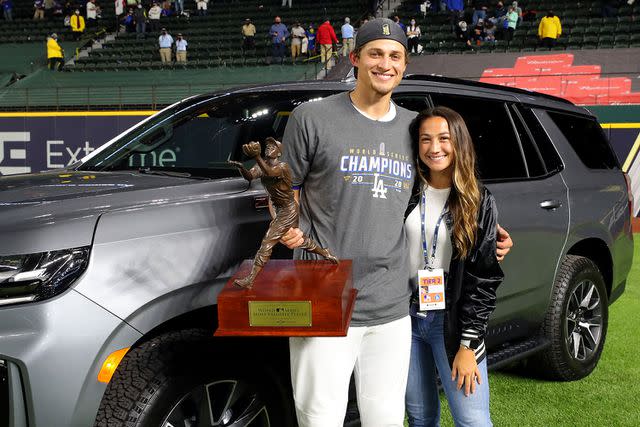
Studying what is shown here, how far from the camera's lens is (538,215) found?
12.2 feet

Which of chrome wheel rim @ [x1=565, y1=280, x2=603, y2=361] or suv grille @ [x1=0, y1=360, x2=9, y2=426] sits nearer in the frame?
suv grille @ [x1=0, y1=360, x2=9, y2=426]

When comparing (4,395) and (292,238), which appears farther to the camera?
(292,238)

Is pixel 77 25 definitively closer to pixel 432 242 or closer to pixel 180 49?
pixel 180 49

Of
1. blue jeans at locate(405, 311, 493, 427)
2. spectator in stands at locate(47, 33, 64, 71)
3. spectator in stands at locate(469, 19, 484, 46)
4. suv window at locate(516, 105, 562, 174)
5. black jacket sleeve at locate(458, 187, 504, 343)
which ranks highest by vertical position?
spectator in stands at locate(469, 19, 484, 46)

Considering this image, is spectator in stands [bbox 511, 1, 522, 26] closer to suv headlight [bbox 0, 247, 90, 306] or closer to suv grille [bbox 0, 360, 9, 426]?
suv headlight [bbox 0, 247, 90, 306]

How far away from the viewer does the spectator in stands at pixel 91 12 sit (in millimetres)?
24300

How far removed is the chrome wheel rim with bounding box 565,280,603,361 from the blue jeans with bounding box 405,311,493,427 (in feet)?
5.40

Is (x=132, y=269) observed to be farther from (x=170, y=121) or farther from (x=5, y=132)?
(x=5, y=132)

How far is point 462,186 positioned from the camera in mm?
2455

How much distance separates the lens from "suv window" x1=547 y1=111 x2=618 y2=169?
432 centimetres

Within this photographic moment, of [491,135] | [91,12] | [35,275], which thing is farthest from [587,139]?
[91,12]

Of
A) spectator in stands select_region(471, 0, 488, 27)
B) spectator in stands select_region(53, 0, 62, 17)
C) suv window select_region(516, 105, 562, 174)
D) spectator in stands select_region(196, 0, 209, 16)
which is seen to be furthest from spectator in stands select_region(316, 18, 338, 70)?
suv window select_region(516, 105, 562, 174)

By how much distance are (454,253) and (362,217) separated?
39 cm

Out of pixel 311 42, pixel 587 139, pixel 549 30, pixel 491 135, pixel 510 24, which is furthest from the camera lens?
pixel 311 42
